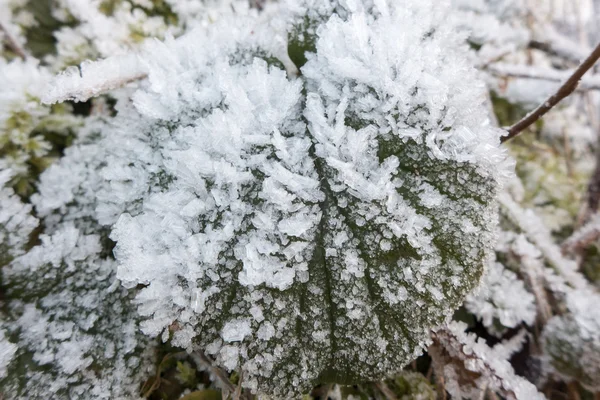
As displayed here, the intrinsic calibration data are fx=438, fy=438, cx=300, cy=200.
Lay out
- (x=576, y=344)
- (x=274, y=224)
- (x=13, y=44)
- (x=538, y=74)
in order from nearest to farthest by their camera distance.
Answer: (x=274, y=224) < (x=576, y=344) < (x=13, y=44) < (x=538, y=74)

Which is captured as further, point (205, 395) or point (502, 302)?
point (502, 302)

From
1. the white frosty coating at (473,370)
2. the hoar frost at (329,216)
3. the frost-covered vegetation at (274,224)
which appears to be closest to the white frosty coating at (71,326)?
the frost-covered vegetation at (274,224)

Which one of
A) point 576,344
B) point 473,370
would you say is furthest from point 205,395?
point 576,344

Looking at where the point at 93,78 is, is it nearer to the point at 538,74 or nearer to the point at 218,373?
the point at 218,373

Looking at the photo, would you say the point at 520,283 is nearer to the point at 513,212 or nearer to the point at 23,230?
the point at 513,212

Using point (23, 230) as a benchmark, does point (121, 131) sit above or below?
above

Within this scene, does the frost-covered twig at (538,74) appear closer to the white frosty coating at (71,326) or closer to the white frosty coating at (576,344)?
the white frosty coating at (576,344)

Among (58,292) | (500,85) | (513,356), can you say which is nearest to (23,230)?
(58,292)

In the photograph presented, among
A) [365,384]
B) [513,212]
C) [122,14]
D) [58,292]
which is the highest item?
[513,212]
